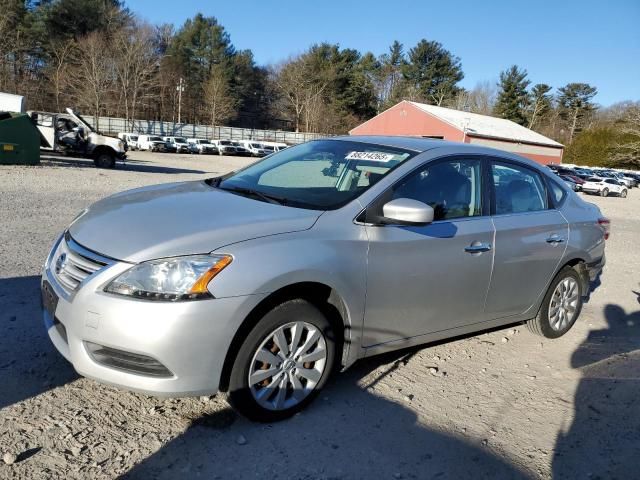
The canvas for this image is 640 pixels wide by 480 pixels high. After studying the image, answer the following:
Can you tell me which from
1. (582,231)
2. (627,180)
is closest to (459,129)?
(627,180)

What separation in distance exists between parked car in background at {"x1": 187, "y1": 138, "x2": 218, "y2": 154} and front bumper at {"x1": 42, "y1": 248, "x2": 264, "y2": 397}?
47246mm

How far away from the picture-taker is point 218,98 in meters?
67.0

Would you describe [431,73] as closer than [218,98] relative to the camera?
No

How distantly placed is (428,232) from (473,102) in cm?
9359

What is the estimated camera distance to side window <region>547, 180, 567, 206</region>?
15.8 feet

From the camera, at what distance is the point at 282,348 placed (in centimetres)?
305

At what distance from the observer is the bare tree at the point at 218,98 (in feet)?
219

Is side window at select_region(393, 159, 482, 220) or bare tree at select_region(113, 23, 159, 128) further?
bare tree at select_region(113, 23, 159, 128)

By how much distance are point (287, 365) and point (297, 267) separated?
61 centimetres

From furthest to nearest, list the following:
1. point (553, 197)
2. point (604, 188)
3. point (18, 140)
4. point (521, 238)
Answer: point (604, 188), point (18, 140), point (553, 197), point (521, 238)

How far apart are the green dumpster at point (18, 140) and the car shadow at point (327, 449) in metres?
18.5

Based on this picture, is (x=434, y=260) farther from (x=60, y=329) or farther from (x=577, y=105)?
(x=577, y=105)

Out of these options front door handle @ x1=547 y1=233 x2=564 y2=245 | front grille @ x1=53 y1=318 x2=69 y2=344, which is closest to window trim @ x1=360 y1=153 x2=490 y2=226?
front door handle @ x1=547 y1=233 x2=564 y2=245

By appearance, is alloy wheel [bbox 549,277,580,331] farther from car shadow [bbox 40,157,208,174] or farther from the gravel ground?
car shadow [bbox 40,157,208,174]
